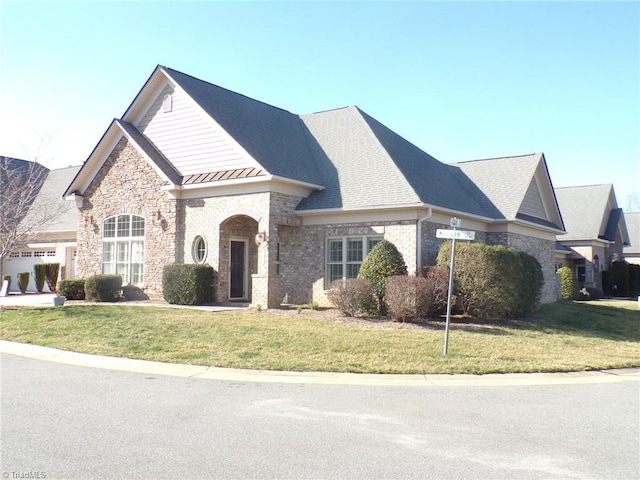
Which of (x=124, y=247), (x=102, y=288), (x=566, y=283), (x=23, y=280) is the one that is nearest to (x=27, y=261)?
(x=23, y=280)

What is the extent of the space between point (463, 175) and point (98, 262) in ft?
52.2

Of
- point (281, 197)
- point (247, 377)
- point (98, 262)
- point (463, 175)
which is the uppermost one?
point (463, 175)

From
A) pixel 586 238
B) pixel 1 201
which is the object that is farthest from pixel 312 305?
pixel 586 238

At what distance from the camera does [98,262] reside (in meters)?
22.9

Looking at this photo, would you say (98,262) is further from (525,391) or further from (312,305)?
(525,391)

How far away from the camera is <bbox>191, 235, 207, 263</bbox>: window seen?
66.3ft

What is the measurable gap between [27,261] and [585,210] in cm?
3355

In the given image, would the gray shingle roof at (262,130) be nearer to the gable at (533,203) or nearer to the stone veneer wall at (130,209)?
the stone veneer wall at (130,209)

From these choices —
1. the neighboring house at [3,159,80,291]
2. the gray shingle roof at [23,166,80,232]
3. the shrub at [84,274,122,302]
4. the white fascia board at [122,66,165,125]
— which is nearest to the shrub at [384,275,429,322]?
the shrub at [84,274,122,302]

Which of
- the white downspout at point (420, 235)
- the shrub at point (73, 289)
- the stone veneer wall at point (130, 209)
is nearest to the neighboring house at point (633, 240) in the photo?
the white downspout at point (420, 235)

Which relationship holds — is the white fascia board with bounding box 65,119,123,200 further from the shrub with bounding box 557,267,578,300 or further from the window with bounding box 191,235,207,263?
the shrub with bounding box 557,267,578,300

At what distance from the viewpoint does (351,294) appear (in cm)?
1571

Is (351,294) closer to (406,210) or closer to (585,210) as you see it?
(406,210)

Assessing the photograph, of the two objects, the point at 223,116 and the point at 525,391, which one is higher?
the point at 223,116
